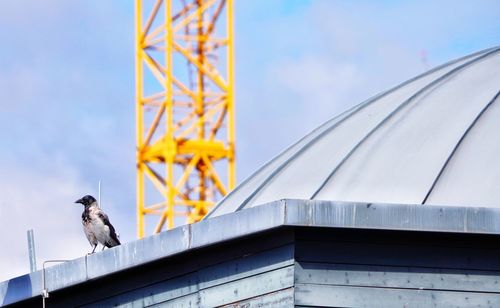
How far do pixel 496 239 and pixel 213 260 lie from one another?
335cm

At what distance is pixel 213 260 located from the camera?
84.7 feet

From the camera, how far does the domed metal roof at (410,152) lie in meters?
26.5

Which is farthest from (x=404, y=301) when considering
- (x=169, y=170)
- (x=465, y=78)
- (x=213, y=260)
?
(x=169, y=170)

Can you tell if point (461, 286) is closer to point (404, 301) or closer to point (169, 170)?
point (404, 301)

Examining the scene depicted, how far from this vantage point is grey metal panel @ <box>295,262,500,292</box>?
24.9m

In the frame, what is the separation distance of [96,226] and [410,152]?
5.03 m

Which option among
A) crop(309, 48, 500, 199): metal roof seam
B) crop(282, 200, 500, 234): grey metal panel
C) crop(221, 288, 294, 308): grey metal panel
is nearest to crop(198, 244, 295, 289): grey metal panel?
crop(221, 288, 294, 308): grey metal panel

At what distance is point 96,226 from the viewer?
3016 centimetres

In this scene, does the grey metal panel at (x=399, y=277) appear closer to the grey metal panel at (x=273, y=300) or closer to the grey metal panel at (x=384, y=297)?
the grey metal panel at (x=384, y=297)

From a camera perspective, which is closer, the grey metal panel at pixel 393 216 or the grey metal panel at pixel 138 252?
the grey metal panel at pixel 393 216

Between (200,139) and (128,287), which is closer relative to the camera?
(128,287)

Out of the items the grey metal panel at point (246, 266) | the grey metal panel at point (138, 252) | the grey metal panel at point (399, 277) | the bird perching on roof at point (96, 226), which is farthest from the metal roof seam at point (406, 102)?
the bird perching on roof at point (96, 226)

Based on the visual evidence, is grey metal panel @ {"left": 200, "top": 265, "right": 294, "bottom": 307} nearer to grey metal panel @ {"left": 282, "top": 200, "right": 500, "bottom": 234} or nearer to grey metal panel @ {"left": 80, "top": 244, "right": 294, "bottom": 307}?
grey metal panel @ {"left": 80, "top": 244, "right": 294, "bottom": 307}

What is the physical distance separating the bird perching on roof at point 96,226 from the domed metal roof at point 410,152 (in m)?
1.48
